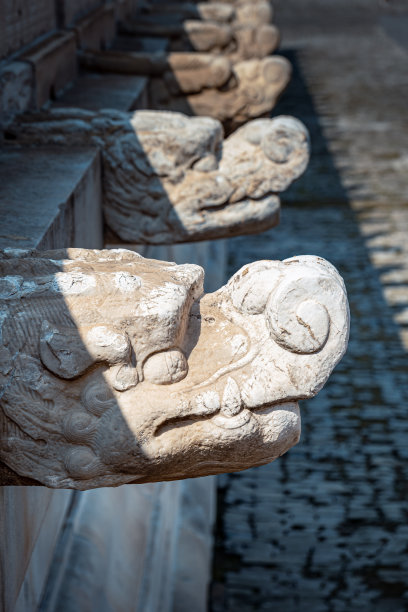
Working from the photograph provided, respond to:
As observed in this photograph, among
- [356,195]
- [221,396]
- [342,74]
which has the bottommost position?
[342,74]

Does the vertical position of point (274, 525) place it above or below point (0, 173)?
below

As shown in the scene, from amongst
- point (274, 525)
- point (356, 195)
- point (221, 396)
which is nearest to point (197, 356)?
point (221, 396)

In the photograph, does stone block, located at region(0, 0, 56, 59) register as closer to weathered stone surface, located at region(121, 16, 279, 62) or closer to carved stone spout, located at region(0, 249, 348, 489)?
weathered stone surface, located at region(121, 16, 279, 62)

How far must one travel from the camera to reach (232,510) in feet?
17.6

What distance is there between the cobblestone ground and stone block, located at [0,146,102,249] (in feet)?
7.30

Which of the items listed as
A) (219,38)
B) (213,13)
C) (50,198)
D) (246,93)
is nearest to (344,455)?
(246,93)

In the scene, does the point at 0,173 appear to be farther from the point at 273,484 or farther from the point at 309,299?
the point at 273,484

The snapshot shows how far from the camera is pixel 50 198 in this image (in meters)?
3.06

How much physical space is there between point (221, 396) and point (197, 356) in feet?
0.43

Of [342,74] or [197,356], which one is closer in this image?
[197,356]

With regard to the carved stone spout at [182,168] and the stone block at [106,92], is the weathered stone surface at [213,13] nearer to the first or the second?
the stone block at [106,92]

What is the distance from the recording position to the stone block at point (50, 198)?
2732 mm

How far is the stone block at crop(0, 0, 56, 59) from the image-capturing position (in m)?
4.29

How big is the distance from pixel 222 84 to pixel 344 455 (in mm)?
2451
